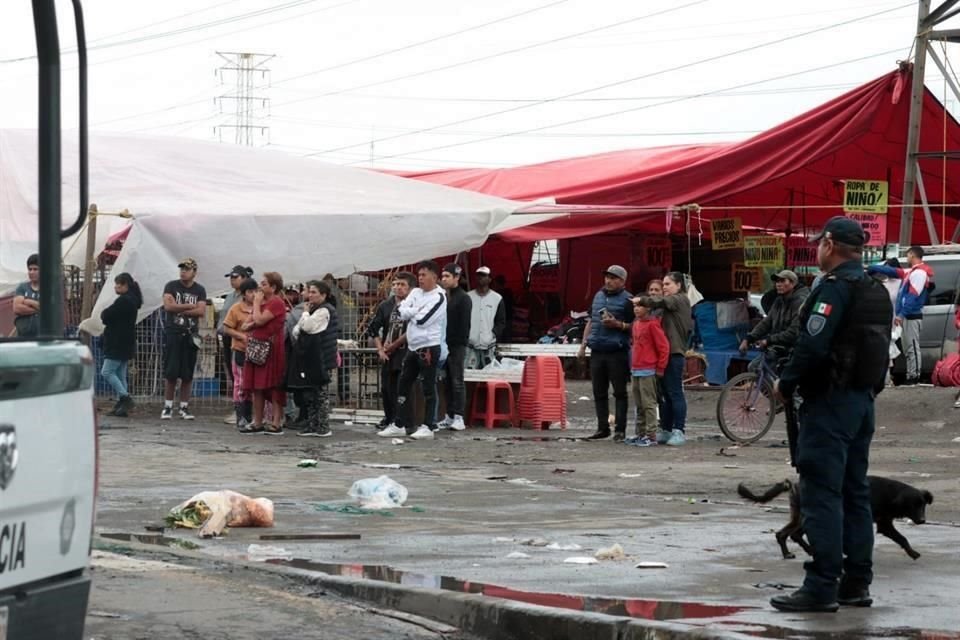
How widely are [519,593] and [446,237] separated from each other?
13.5m

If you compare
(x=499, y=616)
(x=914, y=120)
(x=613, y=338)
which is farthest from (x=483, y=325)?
(x=499, y=616)

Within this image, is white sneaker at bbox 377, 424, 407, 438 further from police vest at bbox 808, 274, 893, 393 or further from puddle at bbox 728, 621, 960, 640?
puddle at bbox 728, 621, 960, 640

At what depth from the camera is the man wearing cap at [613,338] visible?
18125 millimetres

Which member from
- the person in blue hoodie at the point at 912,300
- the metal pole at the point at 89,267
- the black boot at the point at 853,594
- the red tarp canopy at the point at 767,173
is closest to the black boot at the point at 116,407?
the metal pole at the point at 89,267

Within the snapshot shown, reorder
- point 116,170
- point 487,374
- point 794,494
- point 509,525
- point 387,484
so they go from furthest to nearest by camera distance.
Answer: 1. point 116,170
2. point 487,374
3. point 387,484
4. point 509,525
5. point 794,494

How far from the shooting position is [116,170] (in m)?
22.1

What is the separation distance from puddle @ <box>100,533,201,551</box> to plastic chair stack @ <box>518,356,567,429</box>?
1065 centimetres

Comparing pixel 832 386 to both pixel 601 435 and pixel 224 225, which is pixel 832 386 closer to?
pixel 601 435

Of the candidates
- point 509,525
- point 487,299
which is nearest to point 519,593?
point 509,525

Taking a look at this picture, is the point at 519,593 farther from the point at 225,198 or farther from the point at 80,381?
the point at 225,198

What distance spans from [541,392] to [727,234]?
7.39 metres

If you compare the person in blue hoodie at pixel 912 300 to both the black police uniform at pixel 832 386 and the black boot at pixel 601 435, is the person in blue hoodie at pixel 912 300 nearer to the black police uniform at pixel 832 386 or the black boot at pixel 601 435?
the black boot at pixel 601 435

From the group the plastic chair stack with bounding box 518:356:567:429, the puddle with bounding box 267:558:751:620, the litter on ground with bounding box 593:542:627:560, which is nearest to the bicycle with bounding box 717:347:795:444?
the plastic chair stack with bounding box 518:356:567:429

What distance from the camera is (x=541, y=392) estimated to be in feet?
67.5
